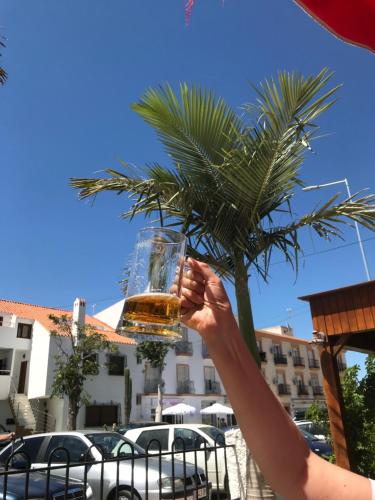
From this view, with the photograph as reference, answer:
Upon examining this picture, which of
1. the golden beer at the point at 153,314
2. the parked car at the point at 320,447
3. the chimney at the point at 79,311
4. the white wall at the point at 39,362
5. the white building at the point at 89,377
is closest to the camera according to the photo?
the golden beer at the point at 153,314

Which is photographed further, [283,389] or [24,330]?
[283,389]

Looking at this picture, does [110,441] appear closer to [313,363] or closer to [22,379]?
[22,379]

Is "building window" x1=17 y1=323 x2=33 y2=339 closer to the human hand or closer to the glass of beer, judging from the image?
the glass of beer

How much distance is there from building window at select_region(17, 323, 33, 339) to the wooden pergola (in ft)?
88.9

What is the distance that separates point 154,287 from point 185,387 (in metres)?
37.2

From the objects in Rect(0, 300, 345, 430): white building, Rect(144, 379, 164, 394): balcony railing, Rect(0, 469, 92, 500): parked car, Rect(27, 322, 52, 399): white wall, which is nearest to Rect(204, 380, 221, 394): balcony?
Rect(0, 300, 345, 430): white building

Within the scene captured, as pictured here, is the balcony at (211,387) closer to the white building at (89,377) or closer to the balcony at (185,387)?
the white building at (89,377)

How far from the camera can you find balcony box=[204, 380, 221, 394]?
38156 millimetres

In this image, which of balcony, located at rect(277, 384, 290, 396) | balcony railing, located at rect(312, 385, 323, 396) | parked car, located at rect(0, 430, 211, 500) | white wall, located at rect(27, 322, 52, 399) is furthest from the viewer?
balcony railing, located at rect(312, 385, 323, 396)

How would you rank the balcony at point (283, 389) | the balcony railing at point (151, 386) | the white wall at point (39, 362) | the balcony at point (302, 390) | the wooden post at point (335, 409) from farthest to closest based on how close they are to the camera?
the balcony at point (302, 390) < the balcony at point (283, 389) < the balcony railing at point (151, 386) < the white wall at point (39, 362) < the wooden post at point (335, 409)

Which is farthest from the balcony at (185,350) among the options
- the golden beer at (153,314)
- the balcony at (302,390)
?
the golden beer at (153,314)

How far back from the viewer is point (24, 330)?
1191 inches

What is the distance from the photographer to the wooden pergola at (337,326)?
667 cm

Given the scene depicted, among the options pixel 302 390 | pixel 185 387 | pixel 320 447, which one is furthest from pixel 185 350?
pixel 320 447
